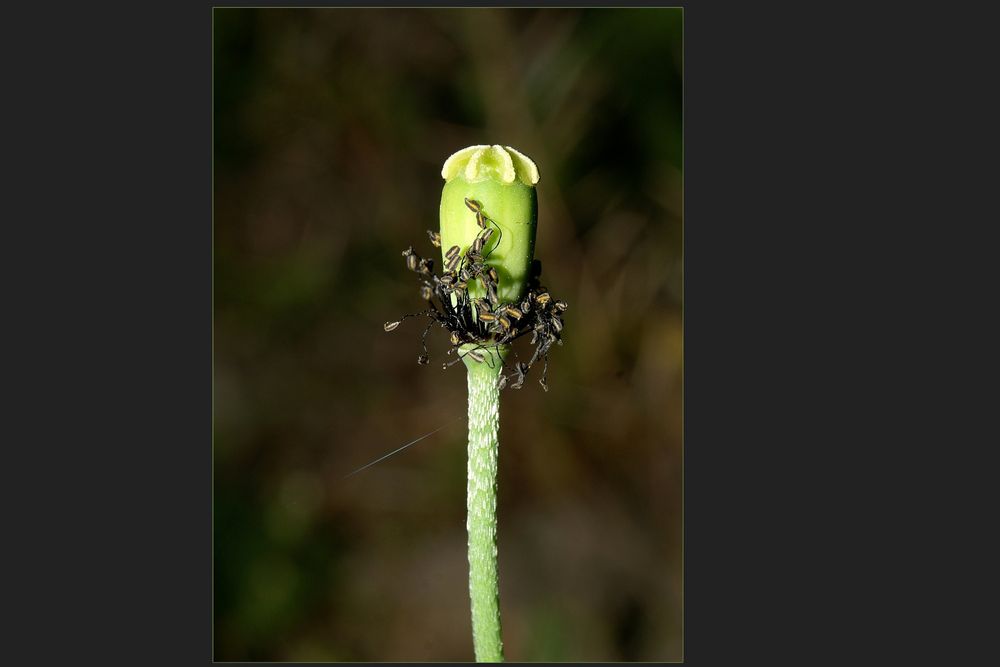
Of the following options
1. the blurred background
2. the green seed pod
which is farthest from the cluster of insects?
the blurred background

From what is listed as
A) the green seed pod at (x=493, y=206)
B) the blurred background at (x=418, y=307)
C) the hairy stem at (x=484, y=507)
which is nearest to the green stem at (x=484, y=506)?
the hairy stem at (x=484, y=507)

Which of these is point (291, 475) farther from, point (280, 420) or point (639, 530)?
point (639, 530)

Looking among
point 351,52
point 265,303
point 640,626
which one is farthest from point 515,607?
point 351,52

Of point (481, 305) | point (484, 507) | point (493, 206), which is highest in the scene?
point (493, 206)

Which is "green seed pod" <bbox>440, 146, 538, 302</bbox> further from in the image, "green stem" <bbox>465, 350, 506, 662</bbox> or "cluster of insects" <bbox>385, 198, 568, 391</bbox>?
"green stem" <bbox>465, 350, 506, 662</bbox>

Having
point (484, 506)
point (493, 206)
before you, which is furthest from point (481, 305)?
point (484, 506)

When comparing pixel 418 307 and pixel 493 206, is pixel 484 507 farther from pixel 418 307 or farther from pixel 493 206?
pixel 418 307
